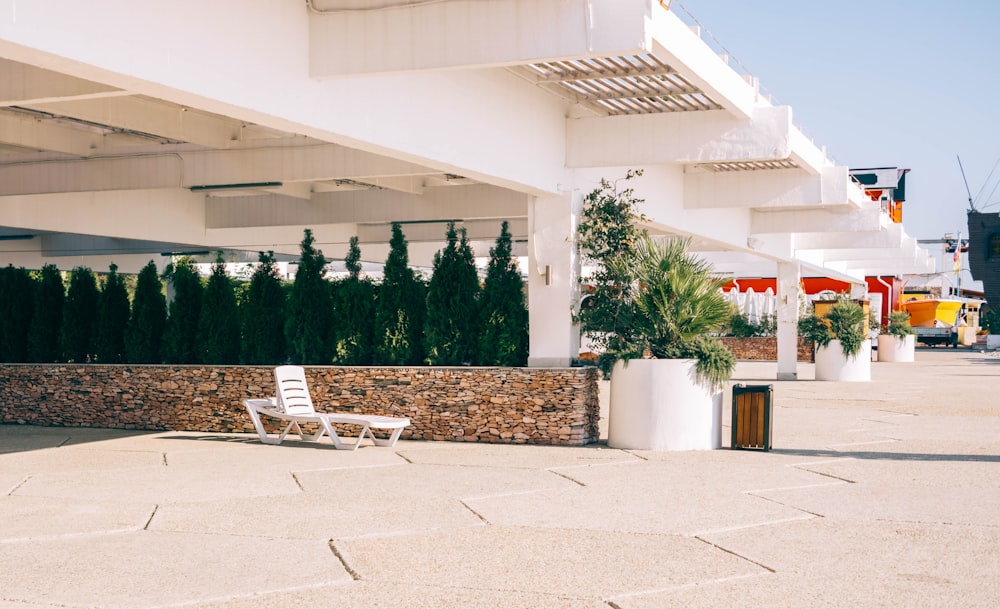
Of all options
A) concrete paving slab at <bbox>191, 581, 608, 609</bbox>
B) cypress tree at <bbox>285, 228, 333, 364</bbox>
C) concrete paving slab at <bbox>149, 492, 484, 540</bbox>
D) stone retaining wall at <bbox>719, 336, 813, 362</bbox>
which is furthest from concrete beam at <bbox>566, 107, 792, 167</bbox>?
stone retaining wall at <bbox>719, 336, 813, 362</bbox>

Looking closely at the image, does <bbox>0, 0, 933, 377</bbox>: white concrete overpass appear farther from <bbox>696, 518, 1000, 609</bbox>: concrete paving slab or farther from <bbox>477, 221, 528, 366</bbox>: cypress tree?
<bbox>696, 518, 1000, 609</bbox>: concrete paving slab

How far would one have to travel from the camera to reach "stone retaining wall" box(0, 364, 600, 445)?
1227cm

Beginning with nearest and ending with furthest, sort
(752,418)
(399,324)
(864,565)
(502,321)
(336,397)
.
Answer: (864,565) < (752,418) < (336,397) < (502,321) < (399,324)

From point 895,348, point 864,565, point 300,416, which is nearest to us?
point 864,565

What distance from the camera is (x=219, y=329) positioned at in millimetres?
14961

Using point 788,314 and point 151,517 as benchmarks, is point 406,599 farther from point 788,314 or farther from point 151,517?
point 788,314

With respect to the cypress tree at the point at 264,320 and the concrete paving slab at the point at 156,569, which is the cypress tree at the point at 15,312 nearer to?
the cypress tree at the point at 264,320

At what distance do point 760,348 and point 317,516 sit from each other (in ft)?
108

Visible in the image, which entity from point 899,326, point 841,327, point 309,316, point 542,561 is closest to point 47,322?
point 309,316

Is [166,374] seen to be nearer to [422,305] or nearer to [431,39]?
[422,305]

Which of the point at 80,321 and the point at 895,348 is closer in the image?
the point at 80,321

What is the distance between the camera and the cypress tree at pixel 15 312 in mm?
16016

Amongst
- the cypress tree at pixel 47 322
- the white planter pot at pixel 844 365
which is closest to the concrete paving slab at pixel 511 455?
the cypress tree at pixel 47 322

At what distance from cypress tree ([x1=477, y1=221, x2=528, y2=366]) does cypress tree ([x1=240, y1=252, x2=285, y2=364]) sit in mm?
2874
